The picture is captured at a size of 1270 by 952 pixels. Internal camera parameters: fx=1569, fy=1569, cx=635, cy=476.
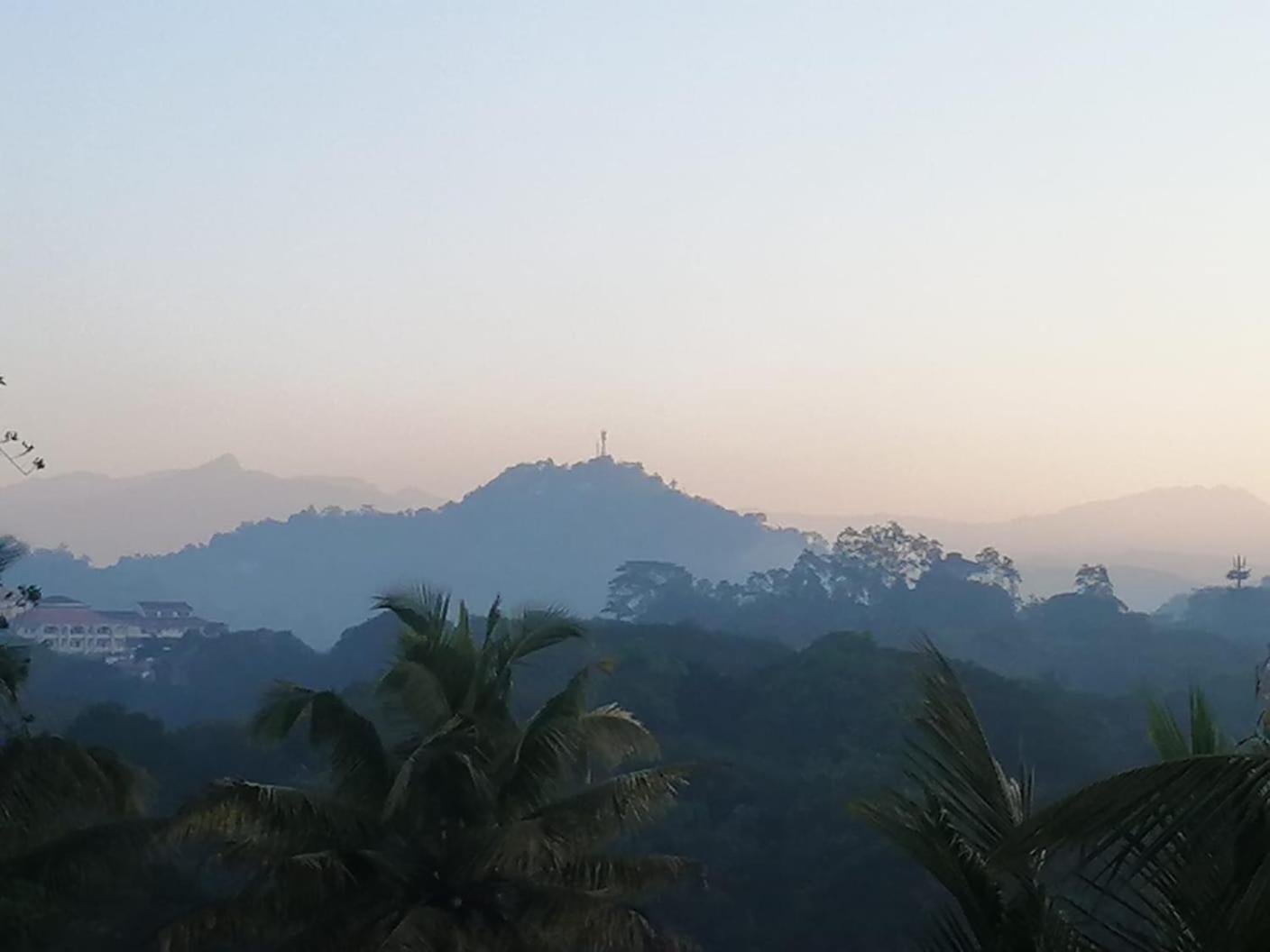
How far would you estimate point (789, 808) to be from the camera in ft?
130

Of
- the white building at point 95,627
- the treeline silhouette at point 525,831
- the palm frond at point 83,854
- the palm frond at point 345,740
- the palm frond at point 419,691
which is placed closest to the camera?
the treeline silhouette at point 525,831

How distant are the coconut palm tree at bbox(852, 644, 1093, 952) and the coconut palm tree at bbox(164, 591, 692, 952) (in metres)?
6.07

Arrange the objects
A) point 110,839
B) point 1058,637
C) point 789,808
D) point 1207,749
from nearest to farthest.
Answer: point 1207,749
point 110,839
point 789,808
point 1058,637

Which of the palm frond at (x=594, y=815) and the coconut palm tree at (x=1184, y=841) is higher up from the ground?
the coconut palm tree at (x=1184, y=841)

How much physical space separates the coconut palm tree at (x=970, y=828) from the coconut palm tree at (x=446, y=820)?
6.07 meters

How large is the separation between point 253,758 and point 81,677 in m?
46.1

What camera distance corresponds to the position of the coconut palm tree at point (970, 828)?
4.35 metres

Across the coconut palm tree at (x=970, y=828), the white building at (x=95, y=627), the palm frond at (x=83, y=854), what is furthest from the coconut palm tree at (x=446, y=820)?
the white building at (x=95, y=627)

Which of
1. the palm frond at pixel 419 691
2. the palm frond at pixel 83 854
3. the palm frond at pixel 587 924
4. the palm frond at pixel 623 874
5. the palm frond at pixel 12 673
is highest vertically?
the palm frond at pixel 12 673

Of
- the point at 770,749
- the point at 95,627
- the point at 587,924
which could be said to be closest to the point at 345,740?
the point at 587,924

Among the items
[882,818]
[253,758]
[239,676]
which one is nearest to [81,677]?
[239,676]

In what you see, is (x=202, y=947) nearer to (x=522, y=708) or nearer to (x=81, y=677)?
(x=522, y=708)

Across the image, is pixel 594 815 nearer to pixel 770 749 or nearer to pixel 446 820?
pixel 446 820

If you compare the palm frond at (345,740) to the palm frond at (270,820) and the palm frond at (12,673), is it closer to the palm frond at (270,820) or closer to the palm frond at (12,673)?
the palm frond at (270,820)
